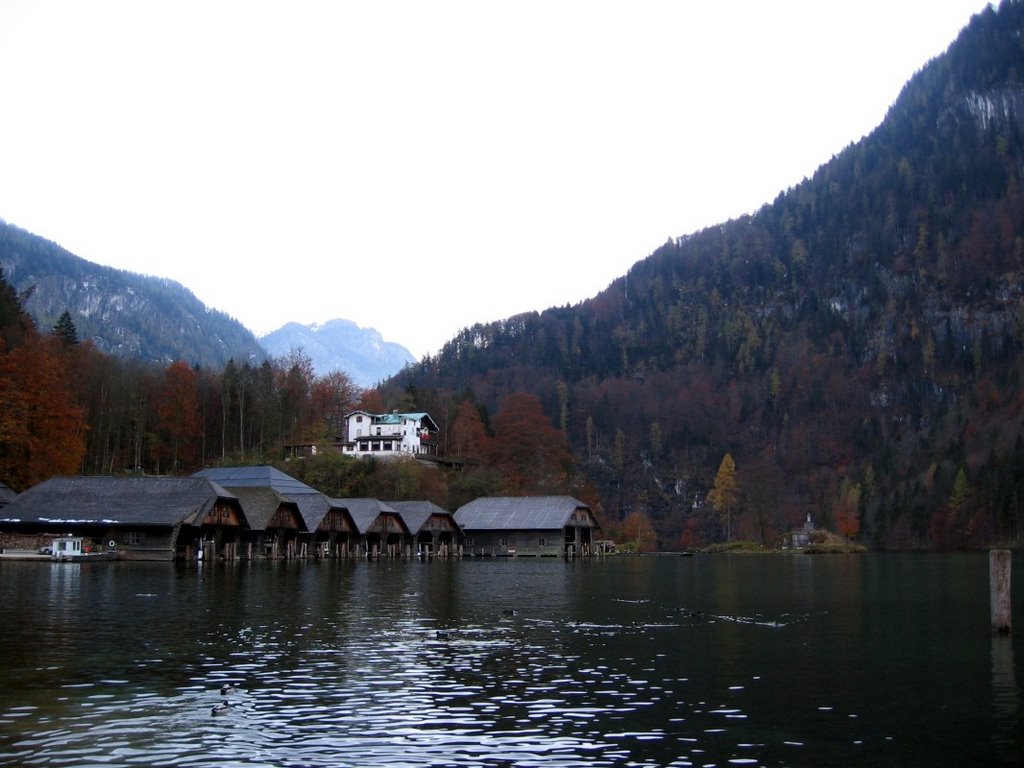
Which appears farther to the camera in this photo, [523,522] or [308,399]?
[308,399]

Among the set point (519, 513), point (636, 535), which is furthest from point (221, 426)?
point (636, 535)

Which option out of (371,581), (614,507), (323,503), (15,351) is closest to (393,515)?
(323,503)

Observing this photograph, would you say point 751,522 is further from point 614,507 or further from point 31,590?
point 31,590

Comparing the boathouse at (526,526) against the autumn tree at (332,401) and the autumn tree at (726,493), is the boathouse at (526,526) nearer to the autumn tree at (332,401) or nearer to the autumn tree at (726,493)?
the autumn tree at (332,401)

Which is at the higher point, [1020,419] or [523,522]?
[1020,419]

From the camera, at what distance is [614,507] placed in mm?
192250

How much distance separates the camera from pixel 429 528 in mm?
Result: 106312

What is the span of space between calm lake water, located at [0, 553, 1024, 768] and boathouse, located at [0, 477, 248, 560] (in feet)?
114

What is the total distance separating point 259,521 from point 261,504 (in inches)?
99.5

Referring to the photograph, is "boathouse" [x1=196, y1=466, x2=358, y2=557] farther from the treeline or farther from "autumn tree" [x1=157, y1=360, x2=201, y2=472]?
"autumn tree" [x1=157, y1=360, x2=201, y2=472]

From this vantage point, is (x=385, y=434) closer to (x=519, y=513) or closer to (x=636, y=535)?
(x=519, y=513)

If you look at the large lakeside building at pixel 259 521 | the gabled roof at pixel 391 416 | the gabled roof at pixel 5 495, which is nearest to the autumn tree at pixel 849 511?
the large lakeside building at pixel 259 521

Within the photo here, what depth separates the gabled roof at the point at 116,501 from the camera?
74.4 m

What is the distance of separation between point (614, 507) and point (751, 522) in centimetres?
3254
